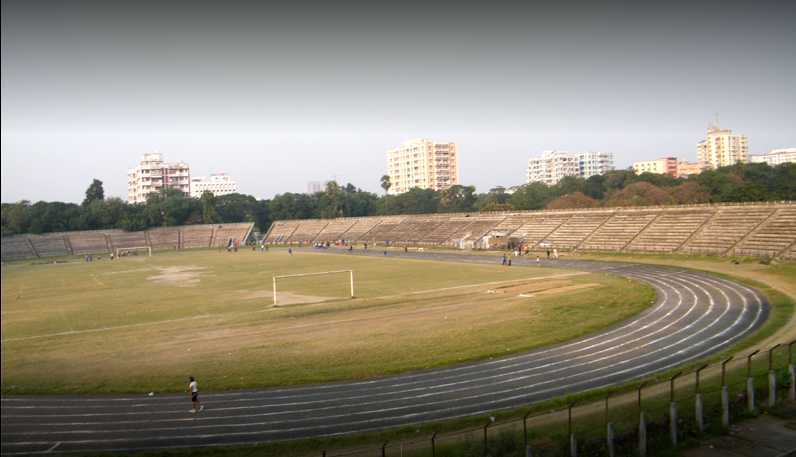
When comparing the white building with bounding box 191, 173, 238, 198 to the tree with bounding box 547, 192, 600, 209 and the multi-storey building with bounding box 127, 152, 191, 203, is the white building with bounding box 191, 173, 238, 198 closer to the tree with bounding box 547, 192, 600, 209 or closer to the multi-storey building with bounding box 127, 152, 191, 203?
the multi-storey building with bounding box 127, 152, 191, 203

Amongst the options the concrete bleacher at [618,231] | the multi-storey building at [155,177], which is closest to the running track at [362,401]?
the concrete bleacher at [618,231]

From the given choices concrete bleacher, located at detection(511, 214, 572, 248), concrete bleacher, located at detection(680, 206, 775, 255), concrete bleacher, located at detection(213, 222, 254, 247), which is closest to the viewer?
concrete bleacher, located at detection(680, 206, 775, 255)

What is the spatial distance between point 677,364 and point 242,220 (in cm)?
12341

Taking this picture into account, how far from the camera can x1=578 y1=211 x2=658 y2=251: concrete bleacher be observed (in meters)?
68.6

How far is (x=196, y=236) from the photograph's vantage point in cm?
12162

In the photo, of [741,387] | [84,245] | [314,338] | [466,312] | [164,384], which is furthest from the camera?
[84,245]

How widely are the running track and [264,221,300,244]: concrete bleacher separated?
10316 centimetres

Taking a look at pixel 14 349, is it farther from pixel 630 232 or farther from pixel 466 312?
pixel 630 232

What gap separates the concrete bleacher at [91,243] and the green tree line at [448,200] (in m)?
1.39

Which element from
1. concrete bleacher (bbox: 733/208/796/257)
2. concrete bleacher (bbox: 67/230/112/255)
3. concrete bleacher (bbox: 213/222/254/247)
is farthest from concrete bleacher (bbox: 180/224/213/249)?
concrete bleacher (bbox: 733/208/796/257)

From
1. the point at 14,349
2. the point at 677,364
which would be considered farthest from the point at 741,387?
the point at 14,349

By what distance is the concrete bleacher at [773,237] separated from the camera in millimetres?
52056

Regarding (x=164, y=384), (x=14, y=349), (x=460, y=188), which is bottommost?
(x=164, y=384)

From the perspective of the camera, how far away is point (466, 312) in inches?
1371
